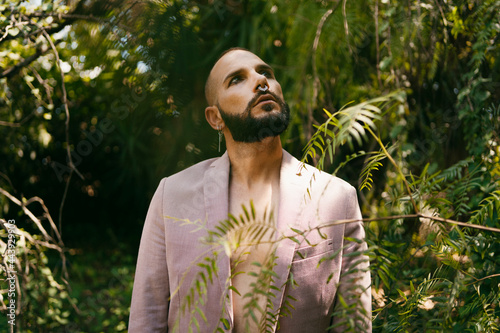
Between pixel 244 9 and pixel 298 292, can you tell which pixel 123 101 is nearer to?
pixel 244 9

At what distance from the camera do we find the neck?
1.29 meters

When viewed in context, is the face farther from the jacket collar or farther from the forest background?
the forest background

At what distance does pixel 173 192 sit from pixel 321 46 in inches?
45.9

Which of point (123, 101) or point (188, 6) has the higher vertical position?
point (188, 6)

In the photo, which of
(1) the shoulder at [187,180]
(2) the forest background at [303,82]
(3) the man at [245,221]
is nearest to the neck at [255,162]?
(3) the man at [245,221]

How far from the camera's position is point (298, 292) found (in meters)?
1.17

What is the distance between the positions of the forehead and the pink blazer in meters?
0.25

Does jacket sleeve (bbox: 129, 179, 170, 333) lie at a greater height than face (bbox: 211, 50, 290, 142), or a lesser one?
lesser

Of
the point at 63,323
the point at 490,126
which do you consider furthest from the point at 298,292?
the point at 63,323

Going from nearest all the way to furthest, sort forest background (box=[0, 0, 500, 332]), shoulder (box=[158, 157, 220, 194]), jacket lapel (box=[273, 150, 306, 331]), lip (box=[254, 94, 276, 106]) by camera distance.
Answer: jacket lapel (box=[273, 150, 306, 331])
lip (box=[254, 94, 276, 106])
shoulder (box=[158, 157, 220, 194])
forest background (box=[0, 0, 500, 332])

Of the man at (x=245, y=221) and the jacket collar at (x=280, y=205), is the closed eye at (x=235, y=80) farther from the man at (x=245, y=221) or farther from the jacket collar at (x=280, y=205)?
the jacket collar at (x=280, y=205)

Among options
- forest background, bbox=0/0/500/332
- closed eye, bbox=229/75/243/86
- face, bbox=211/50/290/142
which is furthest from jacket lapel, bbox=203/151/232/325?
forest background, bbox=0/0/500/332

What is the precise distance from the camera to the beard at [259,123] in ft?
4.01

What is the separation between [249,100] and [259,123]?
2.9 inches
